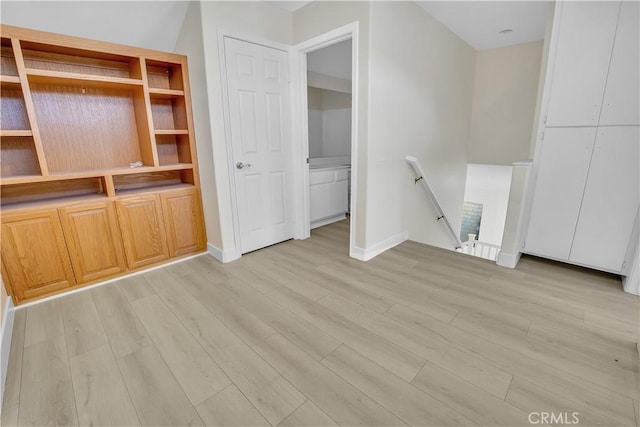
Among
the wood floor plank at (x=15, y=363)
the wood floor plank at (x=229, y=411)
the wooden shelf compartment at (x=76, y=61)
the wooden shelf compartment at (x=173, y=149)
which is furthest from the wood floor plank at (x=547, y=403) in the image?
the wooden shelf compartment at (x=76, y=61)

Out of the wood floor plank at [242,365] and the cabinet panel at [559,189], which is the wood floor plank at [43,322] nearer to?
the wood floor plank at [242,365]

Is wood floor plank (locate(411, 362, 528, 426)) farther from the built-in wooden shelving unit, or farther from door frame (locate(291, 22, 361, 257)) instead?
the built-in wooden shelving unit

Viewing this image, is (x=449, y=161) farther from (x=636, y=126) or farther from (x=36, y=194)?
(x=36, y=194)

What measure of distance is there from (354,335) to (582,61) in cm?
280

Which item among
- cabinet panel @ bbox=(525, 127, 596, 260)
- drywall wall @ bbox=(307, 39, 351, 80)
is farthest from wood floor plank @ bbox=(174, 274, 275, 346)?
drywall wall @ bbox=(307, 39, 351, 80)

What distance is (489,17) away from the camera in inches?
128

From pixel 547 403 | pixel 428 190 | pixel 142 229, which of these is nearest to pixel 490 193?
pixel 428 190

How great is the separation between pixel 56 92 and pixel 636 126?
472 centimetres

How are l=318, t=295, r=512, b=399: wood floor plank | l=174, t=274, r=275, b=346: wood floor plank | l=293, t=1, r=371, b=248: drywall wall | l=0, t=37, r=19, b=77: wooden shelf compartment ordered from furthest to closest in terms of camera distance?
l=293, t=1, r=371, b=248: drywall wall, l=0, t=37, r=19, b=77: wooden shelf compartment, l=174, t=274, r=275, b=346: wood floor plank, l=318, t=295, r=512, b=399: wood floor plank

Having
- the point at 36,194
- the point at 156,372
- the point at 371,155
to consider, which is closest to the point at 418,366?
the point at 156,372

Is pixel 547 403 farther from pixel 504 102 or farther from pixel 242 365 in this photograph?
pixel 504 102

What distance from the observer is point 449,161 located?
14.2 ft

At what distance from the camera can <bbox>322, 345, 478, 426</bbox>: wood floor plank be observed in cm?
129

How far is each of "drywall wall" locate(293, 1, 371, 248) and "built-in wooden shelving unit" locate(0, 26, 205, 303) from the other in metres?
1.29
